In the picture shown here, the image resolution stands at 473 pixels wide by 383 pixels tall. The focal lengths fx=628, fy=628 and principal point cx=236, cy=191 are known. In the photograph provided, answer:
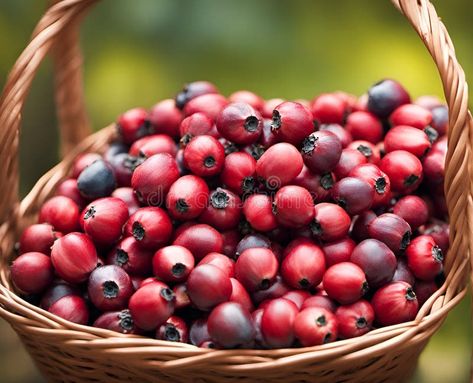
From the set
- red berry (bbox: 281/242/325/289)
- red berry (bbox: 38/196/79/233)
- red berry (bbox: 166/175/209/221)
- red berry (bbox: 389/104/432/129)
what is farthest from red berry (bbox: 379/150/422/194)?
red berry (bbox: 38/196/79/233)

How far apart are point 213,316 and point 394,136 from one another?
0.50m

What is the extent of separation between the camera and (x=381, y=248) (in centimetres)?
95

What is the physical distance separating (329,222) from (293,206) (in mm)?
65

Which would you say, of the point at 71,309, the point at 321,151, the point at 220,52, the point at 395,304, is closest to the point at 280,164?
the point at 321,151

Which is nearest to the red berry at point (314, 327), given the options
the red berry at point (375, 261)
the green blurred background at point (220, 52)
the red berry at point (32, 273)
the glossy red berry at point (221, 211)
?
the red berry at point (375, 261)

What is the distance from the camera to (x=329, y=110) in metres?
1.24

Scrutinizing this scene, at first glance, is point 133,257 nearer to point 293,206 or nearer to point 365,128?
point 293,206

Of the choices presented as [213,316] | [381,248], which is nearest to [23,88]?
[213,316]

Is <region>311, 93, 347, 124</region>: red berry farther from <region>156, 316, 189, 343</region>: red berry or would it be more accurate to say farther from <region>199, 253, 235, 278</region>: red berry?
<region>156, 316, 189, 343</region>: red berry

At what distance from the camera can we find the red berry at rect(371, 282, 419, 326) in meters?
0.92

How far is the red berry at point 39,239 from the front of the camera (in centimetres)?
107

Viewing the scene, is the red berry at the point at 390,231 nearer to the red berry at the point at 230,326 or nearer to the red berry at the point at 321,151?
the red berry at the point at 321,151

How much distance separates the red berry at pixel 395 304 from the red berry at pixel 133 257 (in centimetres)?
36

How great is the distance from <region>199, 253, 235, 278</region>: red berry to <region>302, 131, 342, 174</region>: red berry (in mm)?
A: 211
